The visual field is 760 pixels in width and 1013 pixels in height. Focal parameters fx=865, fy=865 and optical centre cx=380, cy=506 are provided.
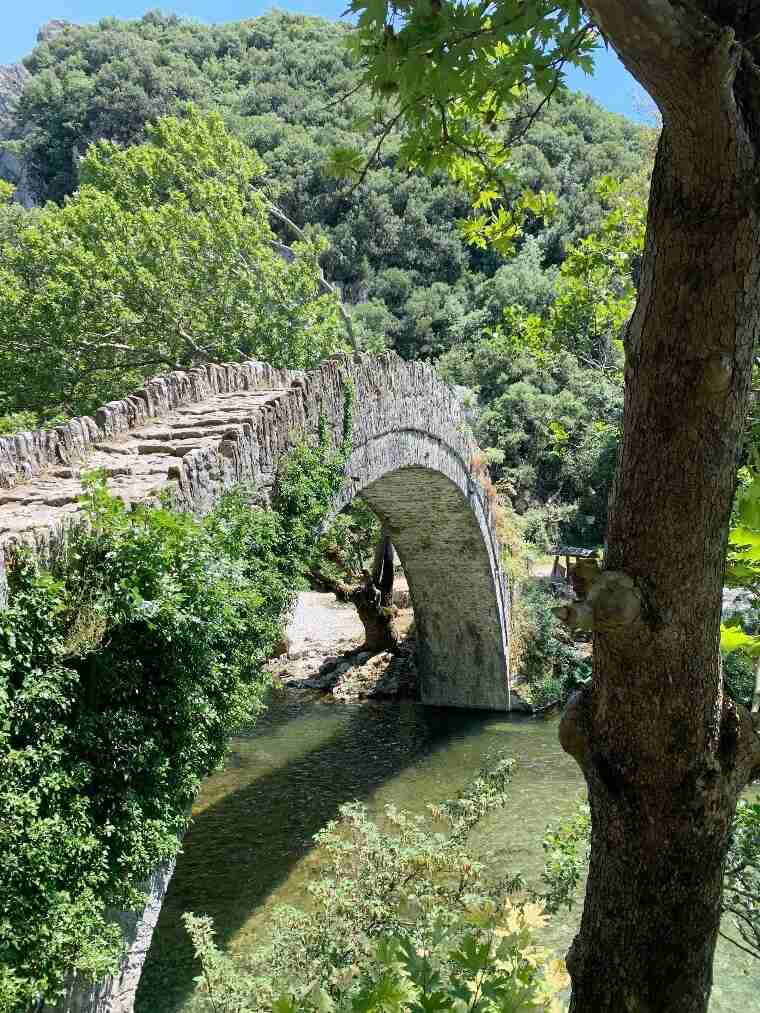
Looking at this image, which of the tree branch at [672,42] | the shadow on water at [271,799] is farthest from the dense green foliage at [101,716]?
the tree branch at [672,42]

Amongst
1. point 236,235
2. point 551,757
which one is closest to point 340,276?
point 236,235

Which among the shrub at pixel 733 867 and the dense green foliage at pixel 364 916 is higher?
the shrub at pixel 733 867

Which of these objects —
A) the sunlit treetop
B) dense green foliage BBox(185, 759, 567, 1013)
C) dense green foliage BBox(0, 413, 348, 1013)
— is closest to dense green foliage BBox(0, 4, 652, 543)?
the sunlit treetop

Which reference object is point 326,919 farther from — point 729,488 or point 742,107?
point 742,107

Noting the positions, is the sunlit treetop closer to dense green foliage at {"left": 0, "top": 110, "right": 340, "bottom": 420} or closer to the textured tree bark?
the textured tree bark

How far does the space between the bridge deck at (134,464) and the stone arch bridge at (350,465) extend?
1 cm

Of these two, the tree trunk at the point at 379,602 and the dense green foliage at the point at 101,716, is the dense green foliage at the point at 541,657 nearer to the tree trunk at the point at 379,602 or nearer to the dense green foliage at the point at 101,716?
the tree trunk at the point at 379,602

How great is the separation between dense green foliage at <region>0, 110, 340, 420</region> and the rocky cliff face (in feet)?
91.9

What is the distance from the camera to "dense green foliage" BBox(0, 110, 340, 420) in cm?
1328

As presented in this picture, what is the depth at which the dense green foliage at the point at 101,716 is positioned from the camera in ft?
12.1

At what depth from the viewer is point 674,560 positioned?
1.58 meters

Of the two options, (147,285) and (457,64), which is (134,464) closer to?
(457,64)

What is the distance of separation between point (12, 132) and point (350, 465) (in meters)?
50.5

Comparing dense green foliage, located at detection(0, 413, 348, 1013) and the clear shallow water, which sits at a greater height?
dense green foliage, located at detection(0, 413, 348, 1013)
